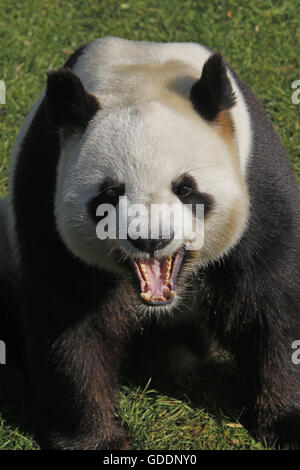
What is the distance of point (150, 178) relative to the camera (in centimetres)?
328

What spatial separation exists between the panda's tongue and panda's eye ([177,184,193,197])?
1.04ft

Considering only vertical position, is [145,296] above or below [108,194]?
below

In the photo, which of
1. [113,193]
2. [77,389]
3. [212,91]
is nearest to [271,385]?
[77,389]

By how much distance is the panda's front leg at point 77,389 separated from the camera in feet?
13.1

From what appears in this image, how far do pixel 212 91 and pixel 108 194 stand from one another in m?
0.64

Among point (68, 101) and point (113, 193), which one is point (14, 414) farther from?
point (68, 101)

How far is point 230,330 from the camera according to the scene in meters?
4.18

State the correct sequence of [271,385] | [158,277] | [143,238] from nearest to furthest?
[143,238], [158,277], [271,385]

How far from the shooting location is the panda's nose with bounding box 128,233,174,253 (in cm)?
328

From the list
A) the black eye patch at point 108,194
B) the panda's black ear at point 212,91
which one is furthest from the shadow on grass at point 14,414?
the panda's black ear at point 212,91

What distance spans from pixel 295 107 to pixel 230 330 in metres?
2.91

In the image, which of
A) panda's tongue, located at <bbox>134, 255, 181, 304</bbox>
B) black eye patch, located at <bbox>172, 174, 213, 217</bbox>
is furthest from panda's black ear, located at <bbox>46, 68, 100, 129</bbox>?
panda's tongue, located at <bbox>134, 255, 181, 304</bbox>

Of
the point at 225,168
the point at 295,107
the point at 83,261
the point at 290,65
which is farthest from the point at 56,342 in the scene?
the point at 290,65
